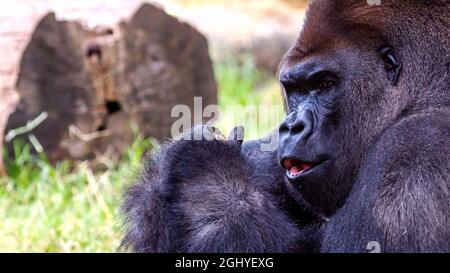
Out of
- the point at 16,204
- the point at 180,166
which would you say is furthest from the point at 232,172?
the point at 16,204

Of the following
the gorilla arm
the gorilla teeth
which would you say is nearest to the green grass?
the gorilla arm

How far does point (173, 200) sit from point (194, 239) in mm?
247

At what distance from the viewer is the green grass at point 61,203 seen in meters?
4.77

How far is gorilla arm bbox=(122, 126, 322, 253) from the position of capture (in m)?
3.32

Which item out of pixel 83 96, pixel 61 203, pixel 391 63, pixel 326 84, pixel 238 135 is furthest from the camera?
pixel 83 96

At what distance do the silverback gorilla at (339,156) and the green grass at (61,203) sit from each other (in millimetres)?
910

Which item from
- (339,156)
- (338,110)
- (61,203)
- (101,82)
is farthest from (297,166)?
(101,82)

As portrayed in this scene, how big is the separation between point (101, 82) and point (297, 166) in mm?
2942

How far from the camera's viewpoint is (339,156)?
10.8 feet

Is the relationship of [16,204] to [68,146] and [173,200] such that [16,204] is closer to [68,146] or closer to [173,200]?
[68,146]

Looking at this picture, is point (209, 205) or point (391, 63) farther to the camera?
point (209, 205)

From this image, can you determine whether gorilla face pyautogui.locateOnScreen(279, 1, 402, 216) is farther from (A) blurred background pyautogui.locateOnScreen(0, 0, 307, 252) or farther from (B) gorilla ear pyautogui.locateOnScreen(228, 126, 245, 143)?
(A) blurred background pyautogui.locateOnScreen(0, 0, 307, 252)

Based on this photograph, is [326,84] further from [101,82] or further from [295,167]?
[101,82]

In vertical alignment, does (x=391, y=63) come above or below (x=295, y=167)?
above
